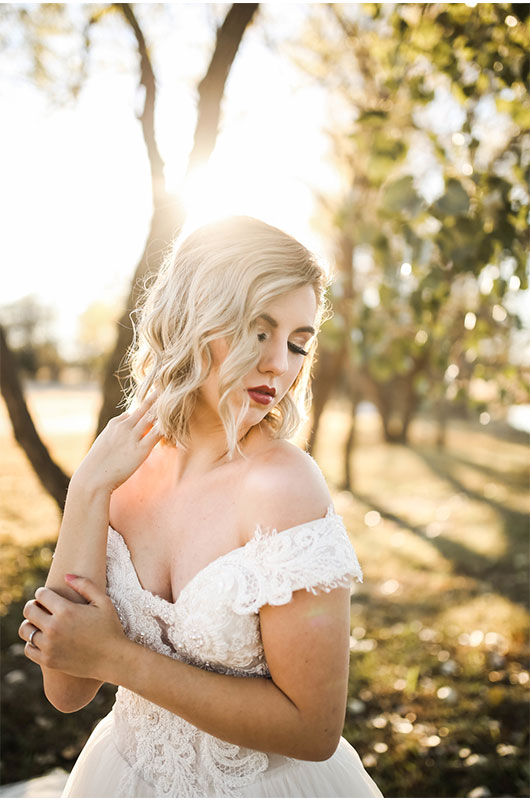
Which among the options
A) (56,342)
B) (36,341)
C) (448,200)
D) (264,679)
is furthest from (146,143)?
(56,342)

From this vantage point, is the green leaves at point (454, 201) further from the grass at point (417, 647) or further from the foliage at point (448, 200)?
the grass at point (417, 647)

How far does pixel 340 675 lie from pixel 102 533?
2.03ft

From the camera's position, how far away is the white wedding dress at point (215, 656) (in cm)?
128

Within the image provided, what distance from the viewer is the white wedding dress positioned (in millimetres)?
1275

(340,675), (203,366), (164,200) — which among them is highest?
(164,200)

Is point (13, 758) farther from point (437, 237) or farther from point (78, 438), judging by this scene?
point (78, 438)

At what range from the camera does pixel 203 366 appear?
1435 mm

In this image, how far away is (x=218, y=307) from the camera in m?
1.36

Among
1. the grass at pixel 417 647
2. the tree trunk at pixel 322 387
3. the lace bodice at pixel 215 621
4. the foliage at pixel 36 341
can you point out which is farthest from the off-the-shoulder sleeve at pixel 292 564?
the foliage at pixel 36 341

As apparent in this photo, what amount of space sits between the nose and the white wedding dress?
35cm

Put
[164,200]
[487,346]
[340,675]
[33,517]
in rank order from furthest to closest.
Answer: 1. [33,517]
2. [487,346]
3. [164,200]
4. [340,675]

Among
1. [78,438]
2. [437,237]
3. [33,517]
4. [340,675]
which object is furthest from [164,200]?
[78,438]

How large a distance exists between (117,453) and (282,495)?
1.36ft

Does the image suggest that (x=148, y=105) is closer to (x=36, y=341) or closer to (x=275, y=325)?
(x=275, y=325)
